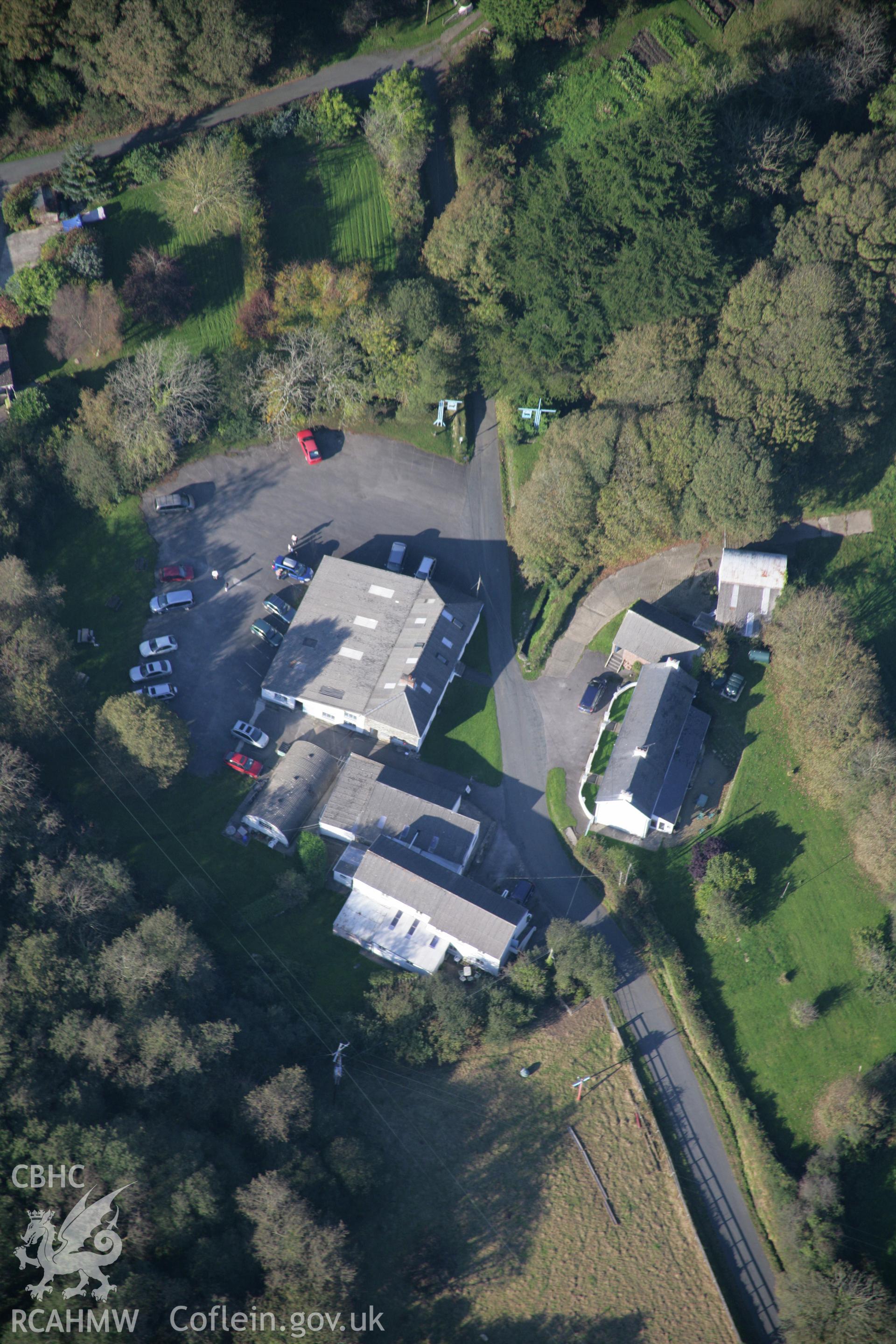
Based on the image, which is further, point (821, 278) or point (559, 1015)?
point (821, 278)

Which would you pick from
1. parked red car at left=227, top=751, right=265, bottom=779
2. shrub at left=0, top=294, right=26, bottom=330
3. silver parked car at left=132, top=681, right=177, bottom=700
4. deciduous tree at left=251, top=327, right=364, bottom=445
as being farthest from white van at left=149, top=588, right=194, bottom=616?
shrub at left=0, top=294, right=26, bottom=330

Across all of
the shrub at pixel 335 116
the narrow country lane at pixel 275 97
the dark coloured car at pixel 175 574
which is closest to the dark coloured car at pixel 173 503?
the dark coloured car at pixel 175 574

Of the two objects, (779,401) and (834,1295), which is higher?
(779,401)

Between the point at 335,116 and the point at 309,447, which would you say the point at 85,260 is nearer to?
the point at 309,447

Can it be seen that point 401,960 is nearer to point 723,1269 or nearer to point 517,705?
→ point 517,705

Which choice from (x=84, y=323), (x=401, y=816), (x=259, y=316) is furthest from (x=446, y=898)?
(x=84, y=323)

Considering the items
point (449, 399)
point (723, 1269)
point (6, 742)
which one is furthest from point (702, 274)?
point (723, 1269)

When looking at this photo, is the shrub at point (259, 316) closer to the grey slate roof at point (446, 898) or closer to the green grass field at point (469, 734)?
the green grass field at point (469, 734)
